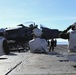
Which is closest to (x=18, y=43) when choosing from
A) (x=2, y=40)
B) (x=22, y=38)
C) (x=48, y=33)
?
(x=22, y=38)

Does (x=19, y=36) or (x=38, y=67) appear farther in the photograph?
(x=19, y=36)

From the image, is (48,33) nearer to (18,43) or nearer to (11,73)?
(18,43)

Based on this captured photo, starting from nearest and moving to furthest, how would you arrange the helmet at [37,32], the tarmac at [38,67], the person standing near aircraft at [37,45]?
the tarmac at [38,67] → the person standing near aircraft at [37,45] → the helmet at [37,32]

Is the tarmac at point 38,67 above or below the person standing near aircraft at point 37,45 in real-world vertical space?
above

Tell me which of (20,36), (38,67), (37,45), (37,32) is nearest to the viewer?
(38,67)

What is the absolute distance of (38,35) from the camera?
1859 cm

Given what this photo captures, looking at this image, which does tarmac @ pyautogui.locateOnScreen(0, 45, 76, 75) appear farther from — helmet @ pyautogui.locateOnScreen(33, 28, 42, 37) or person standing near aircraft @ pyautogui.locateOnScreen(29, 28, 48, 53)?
helmet @ pyautogui.locateOnScreen(33, 28, 42, 37)

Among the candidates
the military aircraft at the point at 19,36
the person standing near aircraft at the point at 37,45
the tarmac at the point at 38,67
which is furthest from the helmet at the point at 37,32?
the military aircraft at the point at 19,36

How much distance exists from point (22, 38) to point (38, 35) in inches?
1170

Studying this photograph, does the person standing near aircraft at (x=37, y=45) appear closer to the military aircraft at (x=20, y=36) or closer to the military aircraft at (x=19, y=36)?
the military aircraft at (x=19, y=36)

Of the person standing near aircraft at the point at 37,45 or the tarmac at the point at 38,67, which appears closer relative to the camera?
the tarmac at the point at 38,67

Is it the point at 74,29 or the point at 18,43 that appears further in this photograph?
the point at 18,43

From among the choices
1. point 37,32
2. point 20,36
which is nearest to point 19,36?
point 20,36

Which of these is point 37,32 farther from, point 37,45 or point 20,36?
point 20,36
